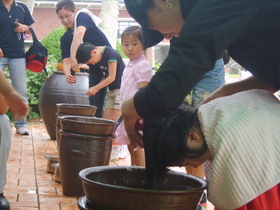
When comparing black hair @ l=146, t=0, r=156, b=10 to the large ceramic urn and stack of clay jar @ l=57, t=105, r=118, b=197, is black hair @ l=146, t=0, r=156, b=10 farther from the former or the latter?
the large ceramic urn

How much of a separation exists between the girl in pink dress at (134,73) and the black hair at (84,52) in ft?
2.47

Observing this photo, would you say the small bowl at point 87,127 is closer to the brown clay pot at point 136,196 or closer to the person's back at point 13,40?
the brown clay pot at point 136,196

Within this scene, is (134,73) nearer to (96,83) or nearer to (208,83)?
(208,83)

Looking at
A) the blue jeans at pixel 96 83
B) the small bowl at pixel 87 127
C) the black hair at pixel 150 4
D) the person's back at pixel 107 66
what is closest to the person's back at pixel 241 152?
the black hair at pixel 150 4

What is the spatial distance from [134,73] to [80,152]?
102 cm

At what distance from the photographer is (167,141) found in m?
1.74

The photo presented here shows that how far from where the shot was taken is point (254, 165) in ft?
5.45

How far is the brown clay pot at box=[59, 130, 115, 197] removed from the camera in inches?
140

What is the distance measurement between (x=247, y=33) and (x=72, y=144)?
219cm

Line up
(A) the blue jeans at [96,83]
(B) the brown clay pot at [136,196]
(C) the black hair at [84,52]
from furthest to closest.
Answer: (A) the blue jeans at [96,83] → (C) the black hair at [84,52] → (B) the brown clay pot at [136,196]

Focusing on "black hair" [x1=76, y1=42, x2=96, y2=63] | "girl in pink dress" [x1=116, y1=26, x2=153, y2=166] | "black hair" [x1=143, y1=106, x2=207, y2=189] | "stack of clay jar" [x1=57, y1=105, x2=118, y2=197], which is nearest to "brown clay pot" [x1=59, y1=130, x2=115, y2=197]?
"stack of clay jar" [x1=57, y1=105, x2=118, y2=197]

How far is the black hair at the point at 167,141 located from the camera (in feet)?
5.71

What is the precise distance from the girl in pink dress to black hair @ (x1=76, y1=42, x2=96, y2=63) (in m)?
0.75

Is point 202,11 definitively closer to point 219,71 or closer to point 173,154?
point 173,154
